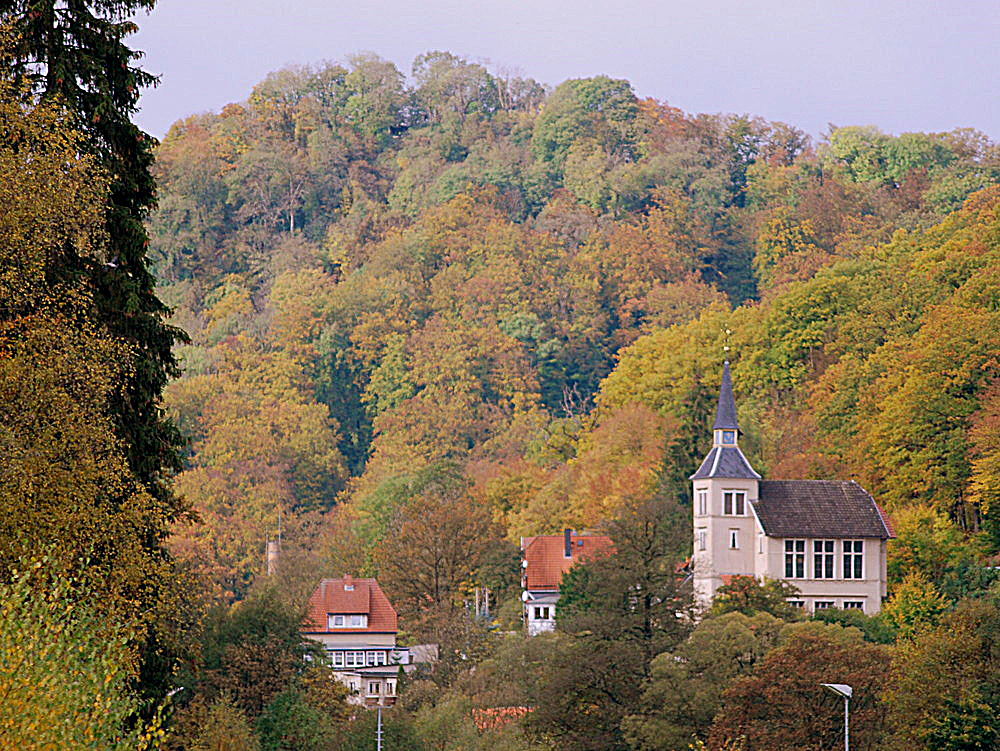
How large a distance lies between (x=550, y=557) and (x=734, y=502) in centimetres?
1285

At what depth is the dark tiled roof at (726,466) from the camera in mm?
69438

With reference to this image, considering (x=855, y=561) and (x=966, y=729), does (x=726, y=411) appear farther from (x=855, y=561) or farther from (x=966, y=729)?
(x=966, y=729)

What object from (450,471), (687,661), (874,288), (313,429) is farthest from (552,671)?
(313,429)

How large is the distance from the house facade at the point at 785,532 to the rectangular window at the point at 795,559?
0.11 feet

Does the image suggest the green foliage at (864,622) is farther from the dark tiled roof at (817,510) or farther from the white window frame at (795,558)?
the white window frame at (795,558)

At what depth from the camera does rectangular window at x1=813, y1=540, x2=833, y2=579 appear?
6638 centimetres

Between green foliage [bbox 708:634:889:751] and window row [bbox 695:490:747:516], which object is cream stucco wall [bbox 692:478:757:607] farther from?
green foliage [bbox 708:634:889:751]

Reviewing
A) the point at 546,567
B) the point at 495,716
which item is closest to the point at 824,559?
the point at 495,716

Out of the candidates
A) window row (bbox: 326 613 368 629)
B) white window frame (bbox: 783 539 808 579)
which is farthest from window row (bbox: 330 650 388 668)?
white window frame (bbox: 783 539 808 579)

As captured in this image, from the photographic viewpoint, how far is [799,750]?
4534 centimetres

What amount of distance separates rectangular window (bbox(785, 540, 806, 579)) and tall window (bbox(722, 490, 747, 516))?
8.09 ft

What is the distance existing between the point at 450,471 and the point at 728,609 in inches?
1741

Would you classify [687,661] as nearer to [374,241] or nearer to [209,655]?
[209,655]

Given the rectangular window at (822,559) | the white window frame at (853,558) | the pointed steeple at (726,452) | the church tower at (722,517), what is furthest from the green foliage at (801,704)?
the pointed steeple at (726,452)
